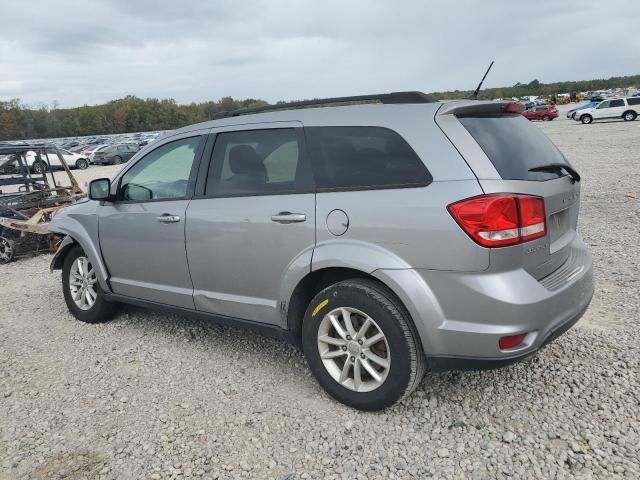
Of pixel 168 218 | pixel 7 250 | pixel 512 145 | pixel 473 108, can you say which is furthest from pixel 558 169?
pixel 7 250

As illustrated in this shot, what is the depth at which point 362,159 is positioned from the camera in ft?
9.58

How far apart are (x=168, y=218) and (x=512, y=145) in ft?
7.89

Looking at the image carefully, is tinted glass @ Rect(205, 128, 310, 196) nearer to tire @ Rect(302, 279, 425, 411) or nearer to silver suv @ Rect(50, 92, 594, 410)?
silver suv @ Rect(50, 92, 594, 410)

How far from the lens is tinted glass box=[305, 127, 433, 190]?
2.75m

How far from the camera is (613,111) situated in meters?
35.3

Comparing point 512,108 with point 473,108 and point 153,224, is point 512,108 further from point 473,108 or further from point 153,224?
point 153,224

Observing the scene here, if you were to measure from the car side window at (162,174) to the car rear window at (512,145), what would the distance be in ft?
6.63

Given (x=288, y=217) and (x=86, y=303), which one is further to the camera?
(x=86, y=303)

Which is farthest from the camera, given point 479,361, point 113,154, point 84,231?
point 113,154

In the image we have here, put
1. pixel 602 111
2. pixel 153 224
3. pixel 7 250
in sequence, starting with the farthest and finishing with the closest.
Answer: pixel 602 111 → pixel 7 250 → pixel 153 224

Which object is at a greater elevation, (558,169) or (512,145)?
(512,145)

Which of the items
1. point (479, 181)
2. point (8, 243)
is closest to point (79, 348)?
point (479, 181)

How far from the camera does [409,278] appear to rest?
2645mm

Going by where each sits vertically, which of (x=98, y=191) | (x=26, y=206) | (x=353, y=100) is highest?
(x=353, y=100)
